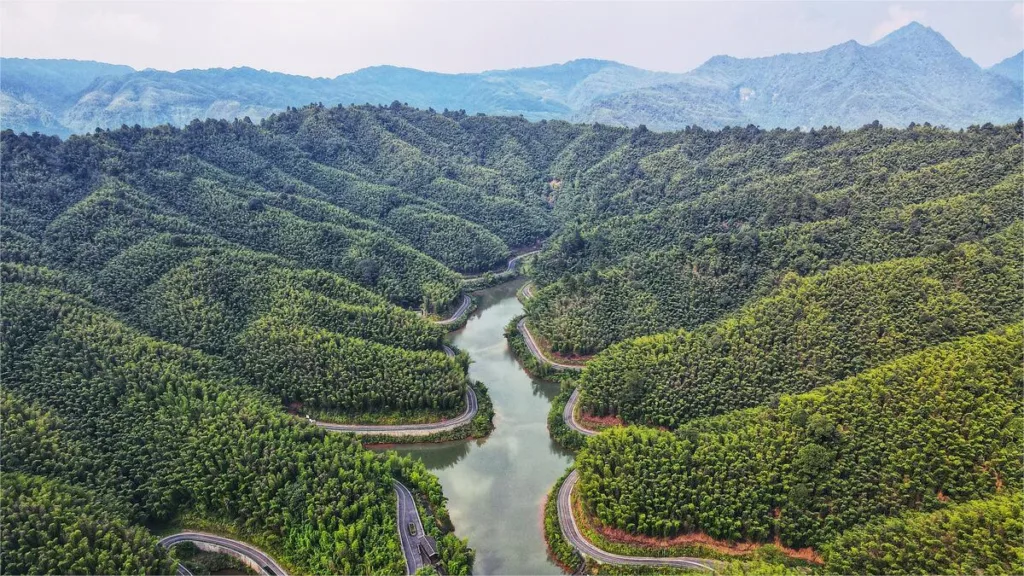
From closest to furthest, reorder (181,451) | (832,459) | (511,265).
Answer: (832,459)
(181,451)
(511,265)

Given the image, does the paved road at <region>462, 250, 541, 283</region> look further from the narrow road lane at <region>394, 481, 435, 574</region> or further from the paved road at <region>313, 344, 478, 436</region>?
the narrow road lane at <region>394, 481, 435, 574</region>

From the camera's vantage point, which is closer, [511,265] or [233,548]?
[233,548]

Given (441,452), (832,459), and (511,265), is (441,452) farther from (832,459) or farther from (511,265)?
(511,265)

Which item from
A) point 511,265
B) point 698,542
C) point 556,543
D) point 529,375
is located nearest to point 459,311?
point 529,375

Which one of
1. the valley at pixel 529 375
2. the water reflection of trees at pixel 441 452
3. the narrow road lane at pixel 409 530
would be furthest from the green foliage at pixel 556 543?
the water reflection of trees at pixel 441 452

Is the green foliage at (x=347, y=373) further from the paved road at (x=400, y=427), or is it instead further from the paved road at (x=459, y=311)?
the paved road at (x=459, y=311)

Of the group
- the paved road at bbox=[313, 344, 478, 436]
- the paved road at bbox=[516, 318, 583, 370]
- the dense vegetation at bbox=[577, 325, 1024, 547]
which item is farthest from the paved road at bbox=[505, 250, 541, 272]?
the dense vegetation at bbox=[577, 325, 1024, 547]
